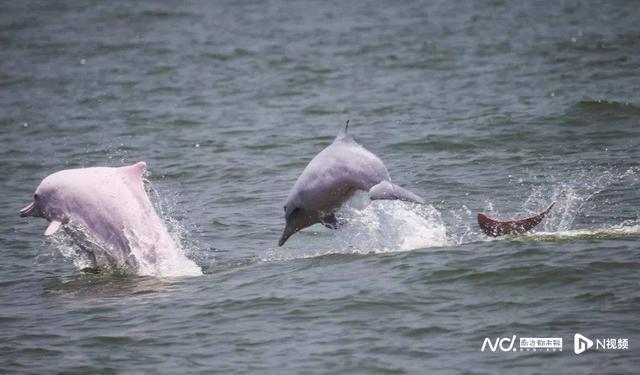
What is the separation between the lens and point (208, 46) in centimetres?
3522

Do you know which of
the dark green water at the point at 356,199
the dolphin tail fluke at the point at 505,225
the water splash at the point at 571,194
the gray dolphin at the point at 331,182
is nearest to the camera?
the dark green water at the point at 356,199

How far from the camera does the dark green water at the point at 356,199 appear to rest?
36.4 feet

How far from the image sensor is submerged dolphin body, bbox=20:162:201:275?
13758 mm

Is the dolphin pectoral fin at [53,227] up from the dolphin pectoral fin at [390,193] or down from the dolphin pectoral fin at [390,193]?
down

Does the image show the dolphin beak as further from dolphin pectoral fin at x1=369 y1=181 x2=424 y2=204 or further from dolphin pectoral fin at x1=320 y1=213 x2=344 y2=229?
dolphin pectoral fin at x1=369 y1=181 x2=424 y2=204

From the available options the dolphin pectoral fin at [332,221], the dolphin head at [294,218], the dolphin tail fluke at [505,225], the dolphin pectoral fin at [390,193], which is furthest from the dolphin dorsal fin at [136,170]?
the dolphin tail fluke at [505,225]

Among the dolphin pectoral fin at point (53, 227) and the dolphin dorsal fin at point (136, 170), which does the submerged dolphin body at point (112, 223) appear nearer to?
the dolphin pectoral fin at point (53, 227)

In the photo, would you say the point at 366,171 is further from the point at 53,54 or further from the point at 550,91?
the point at 53,54

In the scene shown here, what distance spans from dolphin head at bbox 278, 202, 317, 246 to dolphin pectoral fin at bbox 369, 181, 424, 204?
2.86 ft

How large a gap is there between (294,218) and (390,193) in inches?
48.8

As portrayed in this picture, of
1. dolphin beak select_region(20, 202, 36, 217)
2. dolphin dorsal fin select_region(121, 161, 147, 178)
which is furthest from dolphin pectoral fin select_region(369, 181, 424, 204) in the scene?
dolphin beak select_region(20, 202, 36, 217)

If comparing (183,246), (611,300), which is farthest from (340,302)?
(183,246)

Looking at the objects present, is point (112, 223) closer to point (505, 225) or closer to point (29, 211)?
point (29, 211)

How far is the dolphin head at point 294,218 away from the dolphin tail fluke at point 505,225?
2.08m
